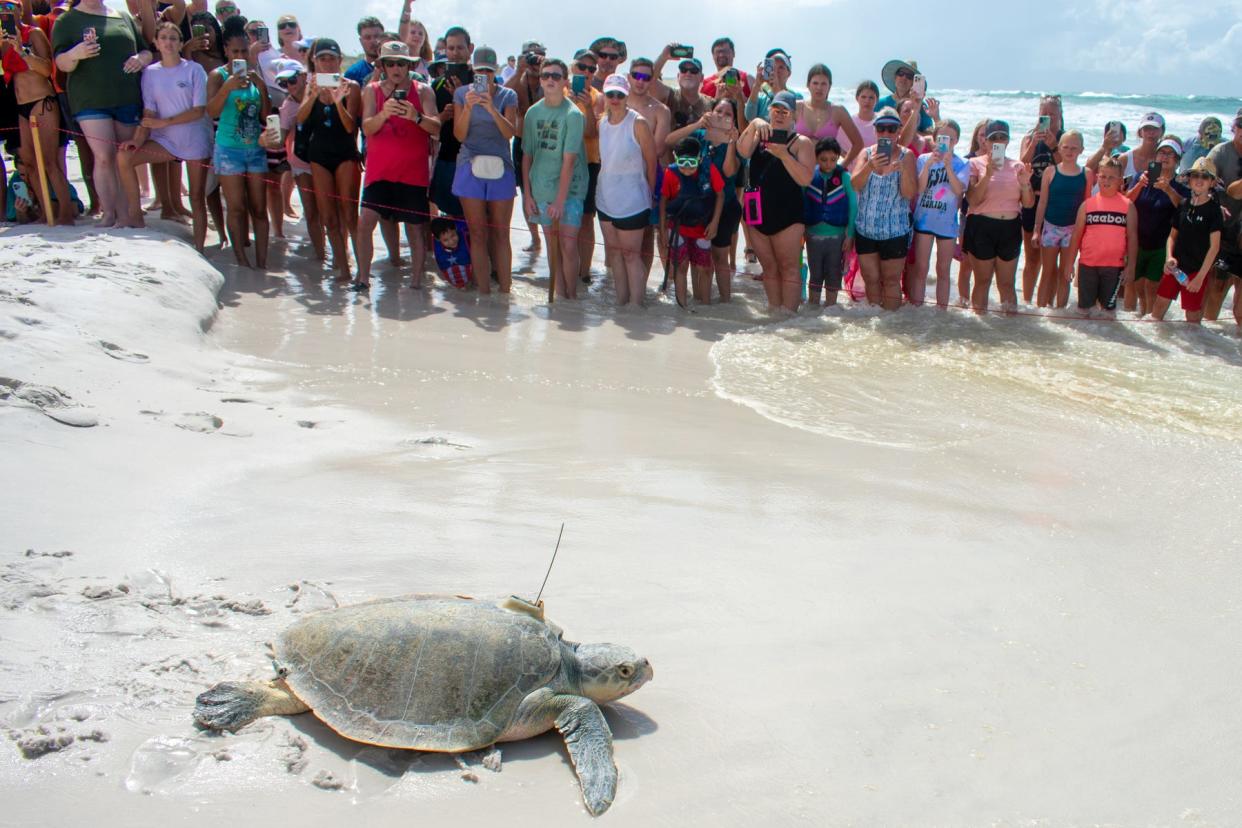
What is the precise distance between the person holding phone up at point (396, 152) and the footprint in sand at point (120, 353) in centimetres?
289

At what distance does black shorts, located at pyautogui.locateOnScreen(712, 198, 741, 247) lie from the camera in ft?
27.6

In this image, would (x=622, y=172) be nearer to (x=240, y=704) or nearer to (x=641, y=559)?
(x=641, y=559)

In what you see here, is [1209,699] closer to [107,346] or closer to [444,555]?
[444,555]

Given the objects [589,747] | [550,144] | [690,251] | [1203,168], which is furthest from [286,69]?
[589,747]

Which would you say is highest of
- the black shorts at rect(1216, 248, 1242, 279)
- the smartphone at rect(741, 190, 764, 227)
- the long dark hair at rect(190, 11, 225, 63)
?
the long dark hair at rect(190, 11, 225, 63)

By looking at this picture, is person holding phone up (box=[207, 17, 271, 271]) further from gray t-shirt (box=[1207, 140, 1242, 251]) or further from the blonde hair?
gray t-shirt (box=[1207, 140, 1242, 251])

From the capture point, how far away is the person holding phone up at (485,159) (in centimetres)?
789

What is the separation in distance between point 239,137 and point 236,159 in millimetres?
167

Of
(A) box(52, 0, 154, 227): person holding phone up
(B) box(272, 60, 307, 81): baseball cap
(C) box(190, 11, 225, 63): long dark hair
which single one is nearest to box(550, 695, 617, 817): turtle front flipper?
(B) box(272, 60, 307, 81): baseball cap

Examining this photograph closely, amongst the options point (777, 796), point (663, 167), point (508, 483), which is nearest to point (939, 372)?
point (663, 167)

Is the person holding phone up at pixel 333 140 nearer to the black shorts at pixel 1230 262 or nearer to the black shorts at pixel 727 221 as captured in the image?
the black shorts at pixel 727 221

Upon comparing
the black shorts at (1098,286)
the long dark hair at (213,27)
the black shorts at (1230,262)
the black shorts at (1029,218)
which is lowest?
the black shorts at (1098,286)

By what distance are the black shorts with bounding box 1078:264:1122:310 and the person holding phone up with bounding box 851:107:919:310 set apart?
1455 millimetres

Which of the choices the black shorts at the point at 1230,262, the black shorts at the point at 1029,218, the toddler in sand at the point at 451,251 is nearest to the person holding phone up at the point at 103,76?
the toddler in sand at the point at 451,251
